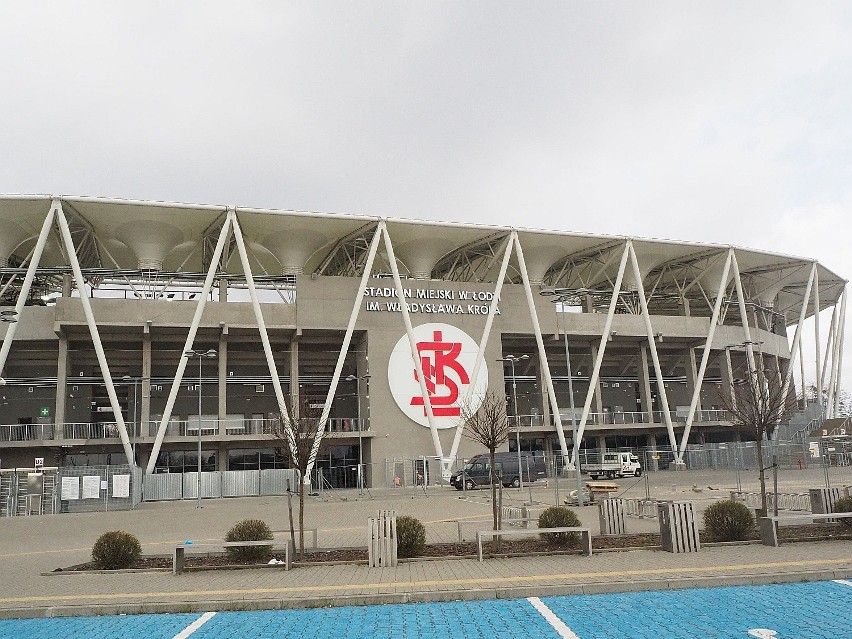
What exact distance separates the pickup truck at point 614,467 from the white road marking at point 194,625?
39.1 m

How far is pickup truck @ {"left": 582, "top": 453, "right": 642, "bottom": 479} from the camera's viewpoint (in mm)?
45562

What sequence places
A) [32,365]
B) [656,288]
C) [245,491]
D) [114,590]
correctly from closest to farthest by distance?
[114,590] < [245,491] < [32,365] < [656,288]

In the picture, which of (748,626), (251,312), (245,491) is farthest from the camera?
(251,312)

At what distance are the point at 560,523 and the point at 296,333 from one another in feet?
103

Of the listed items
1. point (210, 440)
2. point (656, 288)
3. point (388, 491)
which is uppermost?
point (656, 288)

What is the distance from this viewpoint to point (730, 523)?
13.3 meters

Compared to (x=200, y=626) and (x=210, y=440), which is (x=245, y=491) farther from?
(x=200, y=626)

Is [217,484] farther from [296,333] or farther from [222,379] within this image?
[296,333]

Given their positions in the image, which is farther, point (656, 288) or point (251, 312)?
point (656, 288)

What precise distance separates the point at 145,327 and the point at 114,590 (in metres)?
32.6

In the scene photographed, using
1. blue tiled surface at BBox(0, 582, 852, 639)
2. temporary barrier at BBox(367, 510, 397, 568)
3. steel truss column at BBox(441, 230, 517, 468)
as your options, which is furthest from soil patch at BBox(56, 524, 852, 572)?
steel truss column at BBox(441, 230, 517, 468)

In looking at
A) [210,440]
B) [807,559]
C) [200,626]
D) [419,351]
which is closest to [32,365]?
[210,440]

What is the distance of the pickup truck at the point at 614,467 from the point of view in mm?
45562

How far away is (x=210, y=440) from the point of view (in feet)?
133
